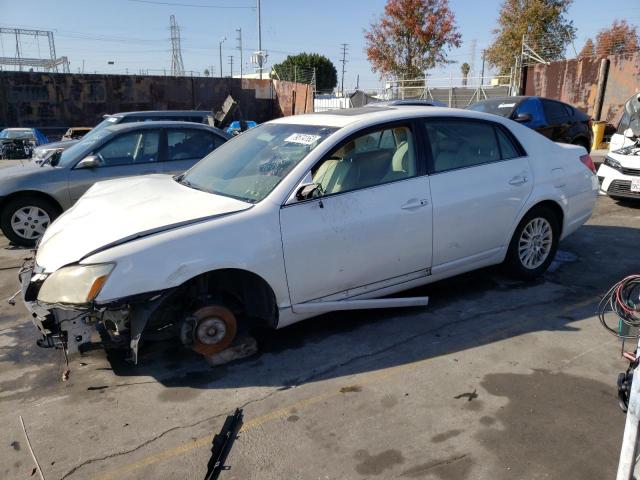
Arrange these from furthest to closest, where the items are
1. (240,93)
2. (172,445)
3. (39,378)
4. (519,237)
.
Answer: (240,93)
(519,237)
(39,378)
(172,445)

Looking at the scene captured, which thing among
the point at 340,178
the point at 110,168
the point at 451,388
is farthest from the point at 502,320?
the point at 110,168

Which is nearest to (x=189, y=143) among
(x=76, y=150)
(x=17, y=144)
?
(x=76, y=150)

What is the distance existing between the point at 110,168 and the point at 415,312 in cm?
480

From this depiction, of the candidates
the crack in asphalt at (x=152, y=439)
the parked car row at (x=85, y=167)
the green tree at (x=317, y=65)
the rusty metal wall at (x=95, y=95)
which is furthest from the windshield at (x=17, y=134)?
the green tree at (x=317, y=65)

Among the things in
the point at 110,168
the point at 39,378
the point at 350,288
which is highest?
the point at 110,168

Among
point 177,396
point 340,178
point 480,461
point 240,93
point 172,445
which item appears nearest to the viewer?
point 480,461

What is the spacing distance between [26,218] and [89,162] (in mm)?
1100

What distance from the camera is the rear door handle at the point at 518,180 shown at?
15.1 ft

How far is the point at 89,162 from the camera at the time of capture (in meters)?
6.89

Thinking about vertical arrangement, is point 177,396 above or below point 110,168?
below

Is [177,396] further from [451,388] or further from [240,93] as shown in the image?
[240,93]

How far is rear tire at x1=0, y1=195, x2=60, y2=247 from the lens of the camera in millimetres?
6758

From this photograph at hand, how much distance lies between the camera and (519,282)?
502 cm

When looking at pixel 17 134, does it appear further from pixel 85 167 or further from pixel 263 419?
pixel 263 419
